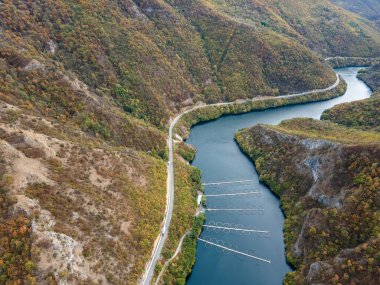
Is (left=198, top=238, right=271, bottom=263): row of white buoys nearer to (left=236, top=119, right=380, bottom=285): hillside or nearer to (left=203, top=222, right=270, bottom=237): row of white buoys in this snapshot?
(left=203, top=222, right=270, bottom=237): row of white buoys

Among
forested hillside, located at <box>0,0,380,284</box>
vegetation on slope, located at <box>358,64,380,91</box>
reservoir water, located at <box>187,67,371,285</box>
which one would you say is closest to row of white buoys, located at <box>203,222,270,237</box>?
reservoir water, located at <box>187,67,371,285</box>

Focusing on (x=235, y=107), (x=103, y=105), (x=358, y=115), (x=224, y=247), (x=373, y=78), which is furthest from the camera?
(x=373, y=78)

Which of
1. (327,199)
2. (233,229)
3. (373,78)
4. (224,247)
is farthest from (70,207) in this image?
(373,78)

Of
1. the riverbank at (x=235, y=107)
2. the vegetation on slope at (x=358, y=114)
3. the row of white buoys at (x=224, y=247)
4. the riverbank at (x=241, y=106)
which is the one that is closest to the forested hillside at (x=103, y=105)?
the riverbank at (x=235, y=107)

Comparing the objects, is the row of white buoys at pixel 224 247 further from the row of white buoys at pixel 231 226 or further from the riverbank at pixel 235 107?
the riverbank at pixel 235 107

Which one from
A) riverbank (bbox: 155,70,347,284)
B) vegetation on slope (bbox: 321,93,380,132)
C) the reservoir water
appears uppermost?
vegetation on slope (bbox: 321,93,380,132)

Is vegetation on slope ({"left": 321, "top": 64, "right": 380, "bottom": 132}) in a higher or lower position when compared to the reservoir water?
higher

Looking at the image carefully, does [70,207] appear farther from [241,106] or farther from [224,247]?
[241,106]
